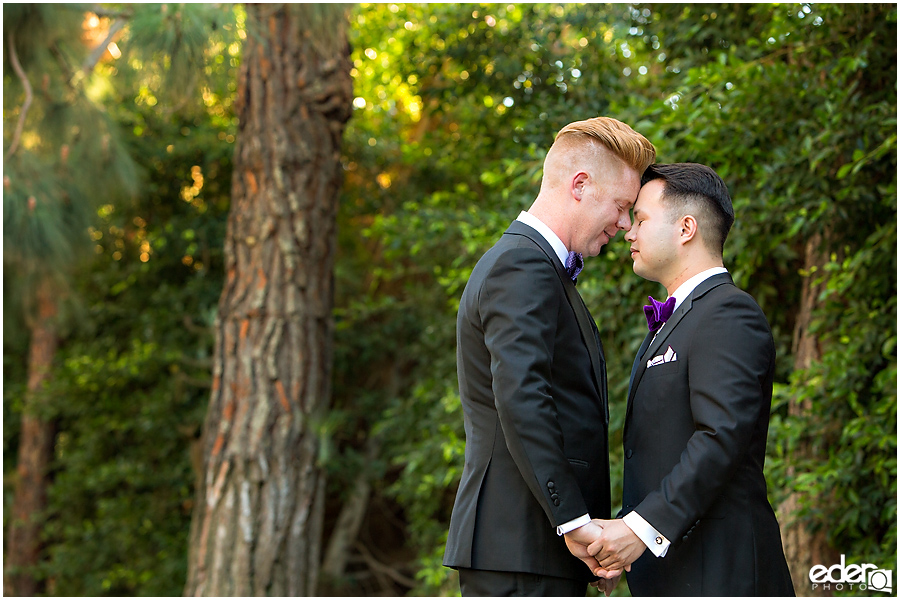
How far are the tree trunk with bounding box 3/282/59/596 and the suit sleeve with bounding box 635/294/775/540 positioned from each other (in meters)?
6.36

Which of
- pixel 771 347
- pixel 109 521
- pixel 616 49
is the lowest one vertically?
pixel 109 521

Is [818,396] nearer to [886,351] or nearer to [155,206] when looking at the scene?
[886,351]

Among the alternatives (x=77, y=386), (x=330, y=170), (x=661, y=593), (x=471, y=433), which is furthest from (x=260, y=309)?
(x=77, y=386)

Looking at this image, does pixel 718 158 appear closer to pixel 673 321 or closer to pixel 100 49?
pixel 673 321

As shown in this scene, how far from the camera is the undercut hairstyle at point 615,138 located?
5.65 ft

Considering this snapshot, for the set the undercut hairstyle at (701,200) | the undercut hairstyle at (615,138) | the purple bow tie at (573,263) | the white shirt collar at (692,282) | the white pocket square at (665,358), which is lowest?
the white pocket square at (665,358)

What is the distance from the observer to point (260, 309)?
12.7ft

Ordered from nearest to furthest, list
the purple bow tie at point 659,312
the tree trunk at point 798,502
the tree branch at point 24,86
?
the purple bow tie at point 659,312, the tree trunk at point 798,502, the tree branch at point 24,86

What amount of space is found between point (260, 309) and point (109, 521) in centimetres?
341

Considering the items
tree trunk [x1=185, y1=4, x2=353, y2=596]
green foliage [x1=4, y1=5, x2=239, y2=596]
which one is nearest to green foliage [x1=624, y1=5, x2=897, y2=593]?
tree trunk [x1=185, y1=4, x2=353, y2=596]

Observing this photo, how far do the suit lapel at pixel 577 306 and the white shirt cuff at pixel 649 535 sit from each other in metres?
0.29

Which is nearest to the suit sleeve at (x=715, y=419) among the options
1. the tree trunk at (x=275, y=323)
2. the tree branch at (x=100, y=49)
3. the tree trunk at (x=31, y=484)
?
the tree trunk at (x=275, y=323)

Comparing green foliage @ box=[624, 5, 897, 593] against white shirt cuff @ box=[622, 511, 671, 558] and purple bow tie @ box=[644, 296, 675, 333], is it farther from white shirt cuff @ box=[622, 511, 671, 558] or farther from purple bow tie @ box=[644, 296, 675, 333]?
white shirt cuff @ box=[622, 511, 671, 558]

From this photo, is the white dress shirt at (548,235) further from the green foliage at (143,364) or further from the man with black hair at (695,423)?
the green foliage at (143,364)
